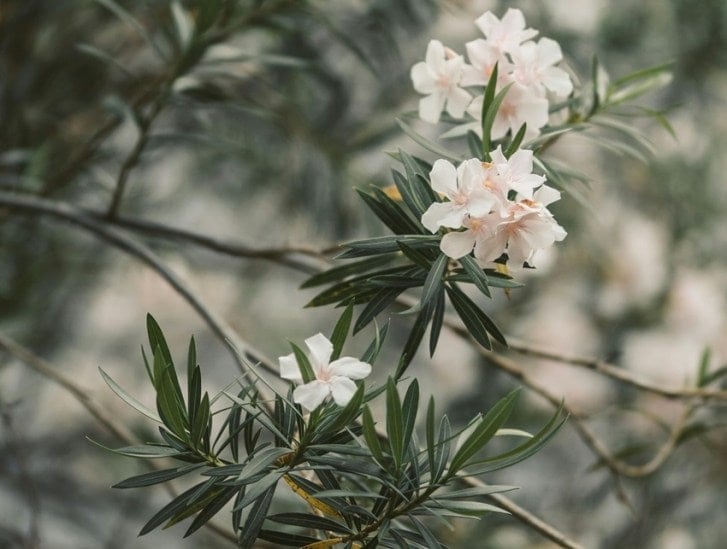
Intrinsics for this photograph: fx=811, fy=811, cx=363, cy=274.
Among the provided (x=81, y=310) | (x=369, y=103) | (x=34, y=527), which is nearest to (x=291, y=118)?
(x=369, y=103)

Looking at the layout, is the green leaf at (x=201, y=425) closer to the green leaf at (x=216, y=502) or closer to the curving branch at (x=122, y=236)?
the green leaf at (x=216, y=502)

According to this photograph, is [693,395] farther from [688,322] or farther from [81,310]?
[81,310]

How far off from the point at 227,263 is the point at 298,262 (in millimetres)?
1065

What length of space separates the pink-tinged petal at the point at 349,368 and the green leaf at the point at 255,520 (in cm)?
6

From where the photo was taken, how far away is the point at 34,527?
678mm

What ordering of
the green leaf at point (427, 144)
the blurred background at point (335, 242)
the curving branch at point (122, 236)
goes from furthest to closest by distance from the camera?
the blurred background at point (335, 242) < the curving branch at point (122, 236) < the green leaf at point (427, 144)

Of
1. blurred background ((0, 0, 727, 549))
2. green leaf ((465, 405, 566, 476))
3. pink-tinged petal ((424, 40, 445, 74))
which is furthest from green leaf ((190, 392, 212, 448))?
blurred background ((0, 0, 727, 549))

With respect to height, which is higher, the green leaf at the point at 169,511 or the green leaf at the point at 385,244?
the green leaf at the point at 385,244

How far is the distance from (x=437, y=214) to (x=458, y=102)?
0.12 m

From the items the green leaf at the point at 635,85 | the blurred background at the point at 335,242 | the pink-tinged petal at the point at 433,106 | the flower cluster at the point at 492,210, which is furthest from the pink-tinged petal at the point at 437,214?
the blurred background at the point at 335,242

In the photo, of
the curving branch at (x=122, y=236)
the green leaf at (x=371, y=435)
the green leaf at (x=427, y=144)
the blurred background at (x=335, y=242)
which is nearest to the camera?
the green leaf at (x=371, y=435)

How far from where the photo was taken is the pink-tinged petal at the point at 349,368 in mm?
347

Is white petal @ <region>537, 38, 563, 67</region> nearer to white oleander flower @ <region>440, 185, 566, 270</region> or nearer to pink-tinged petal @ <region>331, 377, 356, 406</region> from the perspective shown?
white oleander flower @ <region>440, 185, 566, 270</region>

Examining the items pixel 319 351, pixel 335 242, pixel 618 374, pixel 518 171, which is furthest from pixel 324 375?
pixel 335 242
